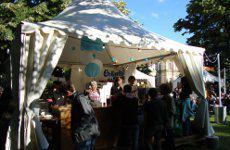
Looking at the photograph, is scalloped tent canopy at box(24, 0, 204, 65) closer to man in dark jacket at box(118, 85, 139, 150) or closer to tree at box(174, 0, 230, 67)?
man in dark jacket at box(118, 85, 139, 150)

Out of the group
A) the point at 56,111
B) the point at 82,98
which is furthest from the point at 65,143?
the point at 82,98

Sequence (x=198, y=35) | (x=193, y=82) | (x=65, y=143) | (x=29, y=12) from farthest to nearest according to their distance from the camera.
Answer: (x=198, y=35), (x=29, y=12), (x=193, y=82), (x=65, y=143)

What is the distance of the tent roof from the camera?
25.0 ft

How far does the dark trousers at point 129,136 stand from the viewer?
708cm

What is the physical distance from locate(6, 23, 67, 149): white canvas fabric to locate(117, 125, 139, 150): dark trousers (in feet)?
5.71

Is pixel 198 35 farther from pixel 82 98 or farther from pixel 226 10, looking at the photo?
pixel 82 98

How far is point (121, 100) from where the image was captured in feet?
23.0

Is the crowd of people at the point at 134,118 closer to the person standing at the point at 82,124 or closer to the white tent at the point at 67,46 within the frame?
the person standing at the point at 82,124

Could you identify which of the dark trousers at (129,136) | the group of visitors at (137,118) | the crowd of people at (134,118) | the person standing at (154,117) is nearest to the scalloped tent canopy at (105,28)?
the crowd of people at (134,118)

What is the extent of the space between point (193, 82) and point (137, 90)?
1.62 m

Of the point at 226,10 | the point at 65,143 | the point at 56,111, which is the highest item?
the point at 226,10

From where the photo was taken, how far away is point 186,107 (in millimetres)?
9211

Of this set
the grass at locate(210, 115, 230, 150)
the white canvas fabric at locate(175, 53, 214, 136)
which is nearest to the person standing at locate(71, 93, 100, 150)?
the white canvas fabric at locate(175, 53, 214, 136)

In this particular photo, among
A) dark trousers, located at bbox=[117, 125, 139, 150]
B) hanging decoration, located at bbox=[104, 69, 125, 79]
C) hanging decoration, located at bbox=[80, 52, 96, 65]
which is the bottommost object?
dark trousers, located at bbox=[117, 125, 139, 150]
